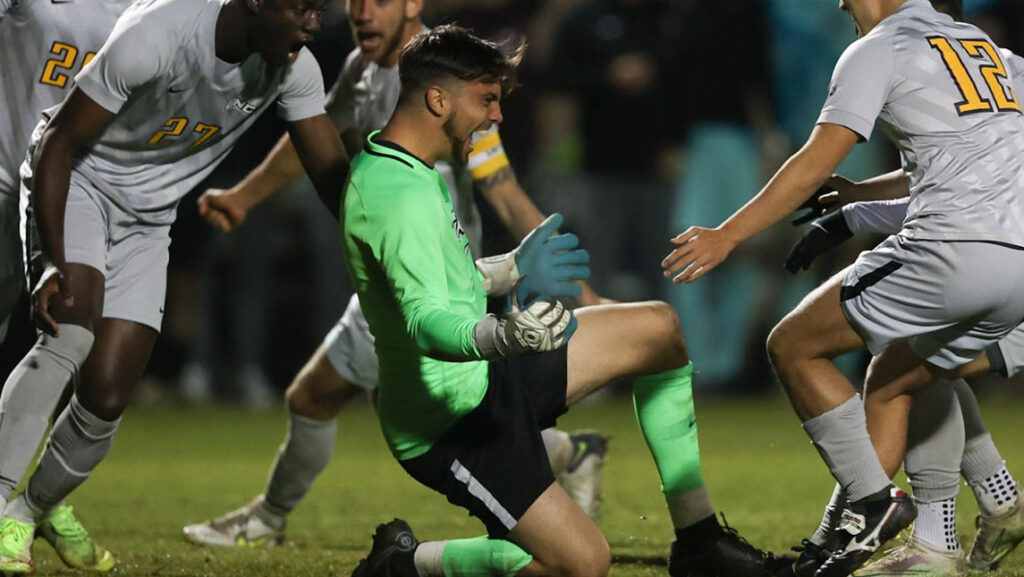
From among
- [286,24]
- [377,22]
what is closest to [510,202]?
[377,22]

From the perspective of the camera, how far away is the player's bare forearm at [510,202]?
18.7 feet

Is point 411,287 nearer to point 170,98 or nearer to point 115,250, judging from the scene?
point 170,98

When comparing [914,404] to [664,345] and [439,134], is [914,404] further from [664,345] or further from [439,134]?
[439,134]

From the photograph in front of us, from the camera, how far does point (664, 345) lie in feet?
15.7

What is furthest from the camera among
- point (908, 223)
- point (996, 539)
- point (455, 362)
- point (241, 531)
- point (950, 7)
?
point (241, 531)

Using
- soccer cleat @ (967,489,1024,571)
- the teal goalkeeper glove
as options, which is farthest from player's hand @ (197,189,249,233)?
soccer cleat @ (967,489,1024,571)

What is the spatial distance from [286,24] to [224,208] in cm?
133

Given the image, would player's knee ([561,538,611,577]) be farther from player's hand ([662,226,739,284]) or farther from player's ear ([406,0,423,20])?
player's ear ([406,0,423,20])

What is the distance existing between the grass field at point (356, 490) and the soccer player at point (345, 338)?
173 mm

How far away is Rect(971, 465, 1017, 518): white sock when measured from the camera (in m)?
5.13

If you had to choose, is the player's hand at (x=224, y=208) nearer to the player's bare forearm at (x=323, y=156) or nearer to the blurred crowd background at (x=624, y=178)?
the player's bare forearm at (x=323, y=156)

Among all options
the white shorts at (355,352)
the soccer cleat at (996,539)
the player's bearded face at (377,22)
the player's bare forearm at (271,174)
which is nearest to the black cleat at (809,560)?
the soccer cleat at (996,539)

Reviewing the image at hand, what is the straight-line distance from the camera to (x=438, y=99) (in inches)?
170

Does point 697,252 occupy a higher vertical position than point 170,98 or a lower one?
higher
